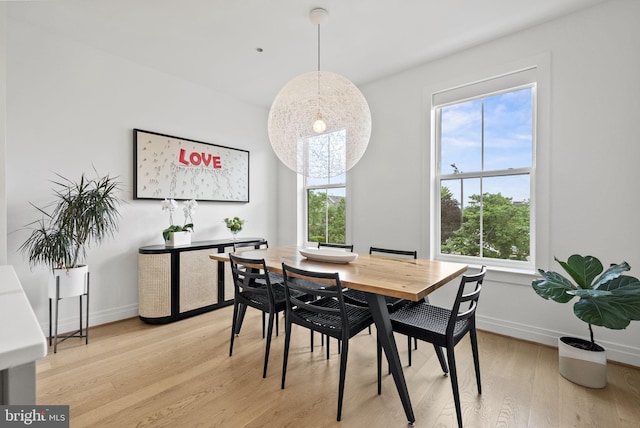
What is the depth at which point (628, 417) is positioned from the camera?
164 cm

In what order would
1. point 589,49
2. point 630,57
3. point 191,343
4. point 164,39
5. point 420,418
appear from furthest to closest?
1. point 164,39
2. point 191,343
3. point 589,49
4. point 630,57
5. point 420,418

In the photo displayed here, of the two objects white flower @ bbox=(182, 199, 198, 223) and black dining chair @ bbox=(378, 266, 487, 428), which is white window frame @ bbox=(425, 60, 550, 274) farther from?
white flower @ bbox=(182, 199, 198, 223)

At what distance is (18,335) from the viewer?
0.62 metres

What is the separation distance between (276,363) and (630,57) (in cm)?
349

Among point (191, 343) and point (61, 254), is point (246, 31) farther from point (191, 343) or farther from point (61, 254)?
point (191, 343)

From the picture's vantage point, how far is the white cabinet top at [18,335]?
572mm

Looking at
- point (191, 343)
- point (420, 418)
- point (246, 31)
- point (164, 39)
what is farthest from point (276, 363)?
point (164, 39)

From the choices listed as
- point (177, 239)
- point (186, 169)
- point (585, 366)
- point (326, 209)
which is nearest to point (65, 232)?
point (177, 239)

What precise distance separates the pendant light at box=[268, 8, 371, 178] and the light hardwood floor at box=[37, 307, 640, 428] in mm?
1528

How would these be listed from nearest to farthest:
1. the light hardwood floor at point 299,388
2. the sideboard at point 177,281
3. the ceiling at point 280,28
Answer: the light hardwood floor at point 299,388, the ceiling at point 280,28, the sideboard at point 177,281

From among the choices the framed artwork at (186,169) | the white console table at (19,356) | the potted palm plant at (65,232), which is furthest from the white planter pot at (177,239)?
the white console table at (19,356)

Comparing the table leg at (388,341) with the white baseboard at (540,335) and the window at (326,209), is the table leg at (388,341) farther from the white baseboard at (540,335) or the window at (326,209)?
the window at (326,209)

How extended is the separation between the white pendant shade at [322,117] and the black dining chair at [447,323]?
1162 mm

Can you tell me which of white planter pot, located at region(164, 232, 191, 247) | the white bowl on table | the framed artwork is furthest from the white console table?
the framed artwork
